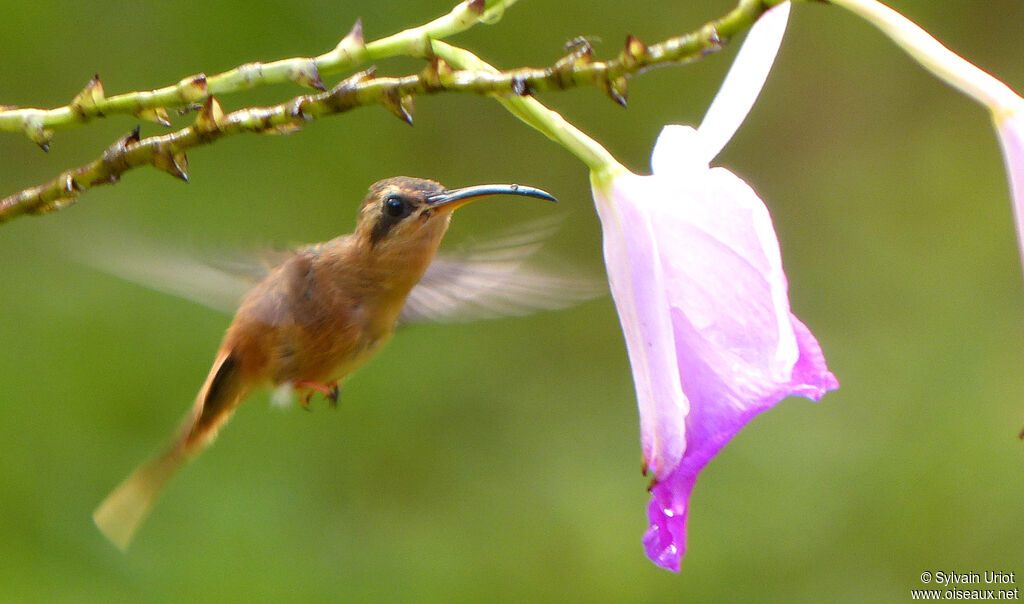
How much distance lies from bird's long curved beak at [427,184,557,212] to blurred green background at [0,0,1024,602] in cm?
141

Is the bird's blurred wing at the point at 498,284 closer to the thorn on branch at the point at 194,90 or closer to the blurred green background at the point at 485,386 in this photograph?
the thorn on branch at the point at 194,90

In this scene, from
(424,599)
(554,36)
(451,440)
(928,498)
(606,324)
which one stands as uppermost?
(554,36)

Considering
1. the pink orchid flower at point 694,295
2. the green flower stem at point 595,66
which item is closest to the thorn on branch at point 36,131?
the green flower stem at point 595,66

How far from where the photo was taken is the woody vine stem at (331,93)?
0.72 metres

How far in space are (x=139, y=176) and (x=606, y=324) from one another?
1298mm

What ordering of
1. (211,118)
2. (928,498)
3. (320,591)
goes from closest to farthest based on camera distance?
(211,118)
(320,591)
(928,498)

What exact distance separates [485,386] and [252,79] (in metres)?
2.12

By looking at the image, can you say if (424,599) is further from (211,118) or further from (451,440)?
(211,118)

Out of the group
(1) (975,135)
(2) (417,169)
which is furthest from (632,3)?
(1) (975,135)

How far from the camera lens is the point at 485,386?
2.89 m

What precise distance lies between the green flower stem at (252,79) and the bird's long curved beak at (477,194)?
149 mm

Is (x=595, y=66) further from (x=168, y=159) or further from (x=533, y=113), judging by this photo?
(x=168, y=159)

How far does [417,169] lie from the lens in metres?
3.00

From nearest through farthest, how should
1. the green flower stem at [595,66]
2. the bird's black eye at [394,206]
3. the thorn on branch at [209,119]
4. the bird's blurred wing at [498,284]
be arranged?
the green flower stem at [595,66], the thorn on branch at [209,119], the bird's black eye at [394,206], the bird's blurred wing at [498,284]
